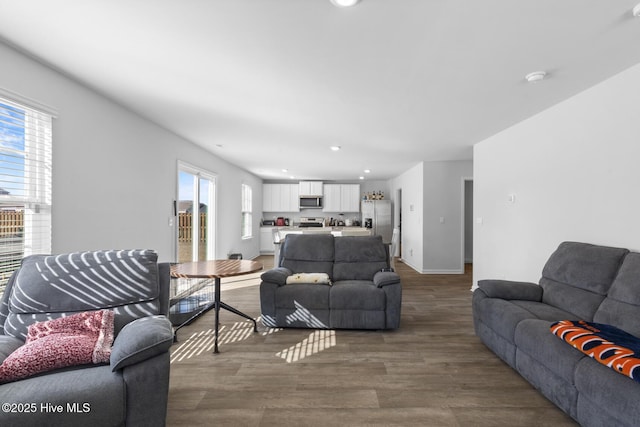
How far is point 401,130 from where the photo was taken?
4305 mm

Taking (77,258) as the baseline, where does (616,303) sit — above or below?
below

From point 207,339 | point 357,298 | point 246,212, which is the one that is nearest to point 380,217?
point 246,212

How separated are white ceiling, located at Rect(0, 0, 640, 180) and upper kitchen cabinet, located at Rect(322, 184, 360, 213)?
581cm

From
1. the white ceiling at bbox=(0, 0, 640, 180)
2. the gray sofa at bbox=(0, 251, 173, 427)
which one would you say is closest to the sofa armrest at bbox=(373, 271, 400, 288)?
the white ceiling at bbox=(0, 0, 640, 180)

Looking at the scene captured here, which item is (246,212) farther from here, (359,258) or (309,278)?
(309,278)

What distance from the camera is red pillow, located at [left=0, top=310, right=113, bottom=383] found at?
1477mm

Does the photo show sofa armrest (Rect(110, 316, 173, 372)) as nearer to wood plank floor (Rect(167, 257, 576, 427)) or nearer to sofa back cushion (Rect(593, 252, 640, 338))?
wood plank floor (Rect(167, 257, 576, 427))

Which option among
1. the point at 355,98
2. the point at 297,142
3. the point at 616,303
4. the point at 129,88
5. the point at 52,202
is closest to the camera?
the point at 616,303

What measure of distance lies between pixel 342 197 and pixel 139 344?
852 centimetres

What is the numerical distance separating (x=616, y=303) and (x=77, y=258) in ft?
12.6

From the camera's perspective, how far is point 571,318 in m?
2.48

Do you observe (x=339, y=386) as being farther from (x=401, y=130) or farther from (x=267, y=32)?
(x=401, y=130)

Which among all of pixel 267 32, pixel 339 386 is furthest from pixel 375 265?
pixel 267 32

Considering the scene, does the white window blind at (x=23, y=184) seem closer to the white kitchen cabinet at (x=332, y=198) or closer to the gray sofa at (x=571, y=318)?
the gray sofa at (x=571, y=318)
